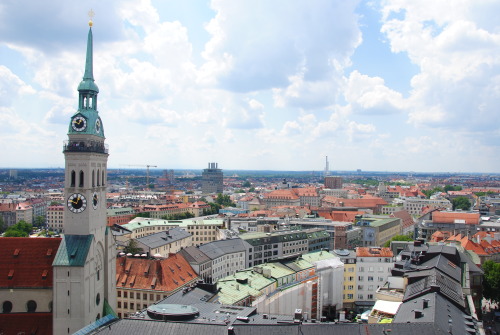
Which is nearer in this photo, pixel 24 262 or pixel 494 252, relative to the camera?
pixel 24 262

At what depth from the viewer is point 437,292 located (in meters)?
59.9

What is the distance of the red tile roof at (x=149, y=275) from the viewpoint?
82750mm

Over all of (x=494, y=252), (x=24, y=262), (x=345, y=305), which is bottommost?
(x=345, y=305)

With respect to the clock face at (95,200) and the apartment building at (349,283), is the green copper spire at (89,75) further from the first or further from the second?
the apartment building at (349,283)

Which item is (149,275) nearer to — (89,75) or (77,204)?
(77,204)

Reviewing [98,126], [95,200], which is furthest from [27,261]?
[98,126]

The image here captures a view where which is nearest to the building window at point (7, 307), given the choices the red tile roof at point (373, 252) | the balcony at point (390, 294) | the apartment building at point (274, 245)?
the balcony at point (390, 294)

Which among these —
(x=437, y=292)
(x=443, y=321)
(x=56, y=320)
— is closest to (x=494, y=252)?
(x=437, y=292)

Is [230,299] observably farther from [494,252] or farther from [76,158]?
[494,252]

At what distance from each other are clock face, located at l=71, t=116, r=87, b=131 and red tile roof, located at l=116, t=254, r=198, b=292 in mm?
31727

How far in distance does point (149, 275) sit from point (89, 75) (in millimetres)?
35887

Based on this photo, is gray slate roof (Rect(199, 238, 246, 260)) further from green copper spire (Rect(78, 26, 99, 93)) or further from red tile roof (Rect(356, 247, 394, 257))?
green copper spire (Rect(78, 26, 99, 93))

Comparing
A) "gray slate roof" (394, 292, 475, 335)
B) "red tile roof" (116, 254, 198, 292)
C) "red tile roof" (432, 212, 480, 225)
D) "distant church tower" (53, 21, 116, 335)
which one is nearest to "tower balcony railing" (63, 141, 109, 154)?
"distant church tower" (53, 21, 116, 335)

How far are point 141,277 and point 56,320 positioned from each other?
27.2 metres
